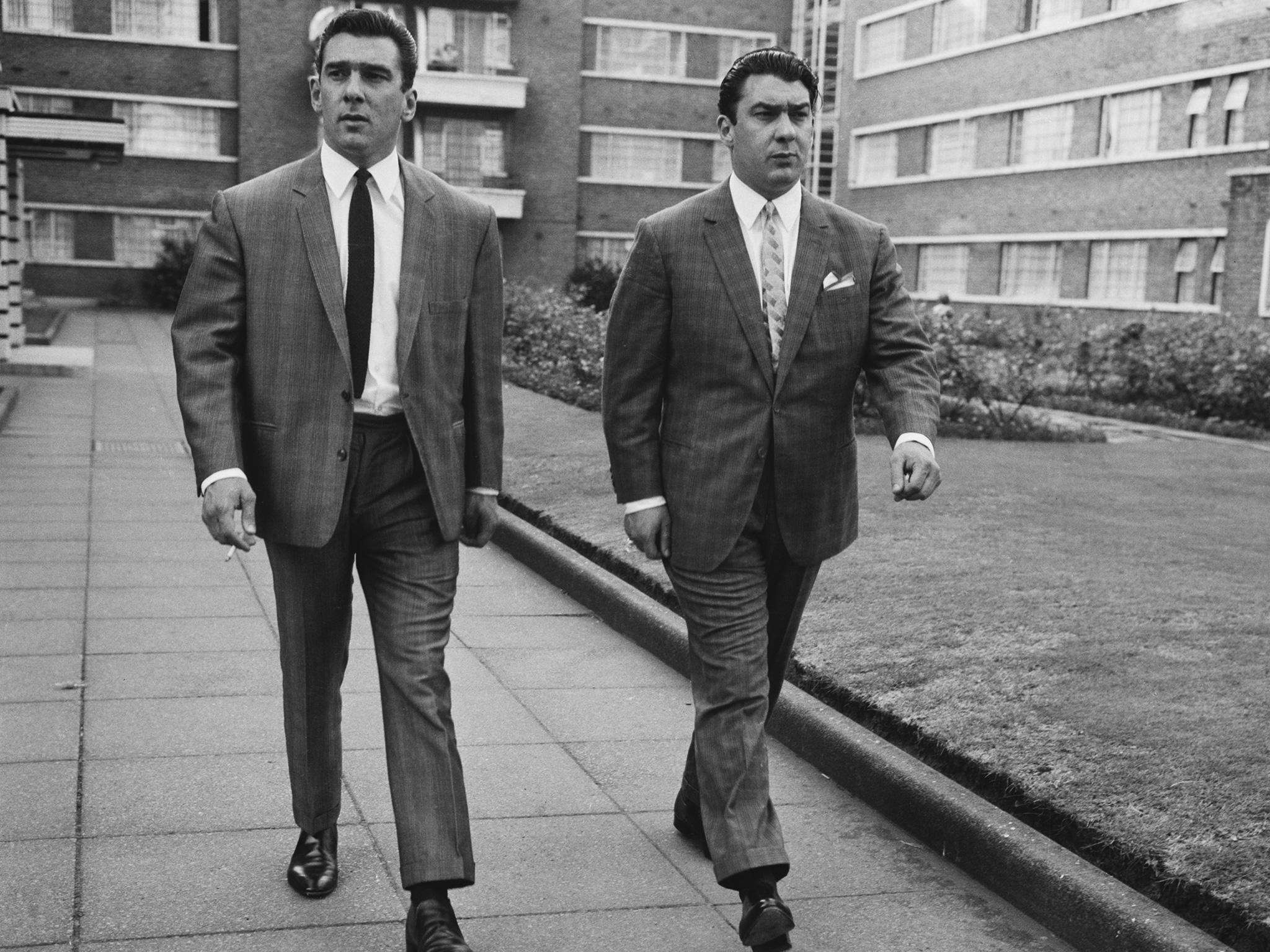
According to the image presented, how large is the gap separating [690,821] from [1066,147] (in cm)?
3456

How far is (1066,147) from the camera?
36594mm

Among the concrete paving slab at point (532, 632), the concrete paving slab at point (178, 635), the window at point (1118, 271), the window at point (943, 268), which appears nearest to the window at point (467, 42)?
the window at point (943, 268)

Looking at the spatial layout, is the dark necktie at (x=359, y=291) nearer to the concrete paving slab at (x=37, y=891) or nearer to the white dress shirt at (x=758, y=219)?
the white dress shirt at (x=758, y=219)

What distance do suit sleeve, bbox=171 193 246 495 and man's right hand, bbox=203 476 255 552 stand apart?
0.07m

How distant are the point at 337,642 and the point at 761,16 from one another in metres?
46.0

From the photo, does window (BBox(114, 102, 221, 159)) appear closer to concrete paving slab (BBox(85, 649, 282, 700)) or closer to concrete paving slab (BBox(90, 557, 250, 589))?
concrete paving slab (BBox(90, 557, 250, 589))

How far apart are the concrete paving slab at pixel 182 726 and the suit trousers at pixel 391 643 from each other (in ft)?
4.42

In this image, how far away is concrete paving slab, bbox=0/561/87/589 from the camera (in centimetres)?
782

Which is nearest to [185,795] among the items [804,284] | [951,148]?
[804,284]

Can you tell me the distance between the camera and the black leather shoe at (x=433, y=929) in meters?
3.49

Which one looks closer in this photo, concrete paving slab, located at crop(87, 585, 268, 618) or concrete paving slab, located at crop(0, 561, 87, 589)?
concrete paving slab, located at crop(87, 585, 268, 618)

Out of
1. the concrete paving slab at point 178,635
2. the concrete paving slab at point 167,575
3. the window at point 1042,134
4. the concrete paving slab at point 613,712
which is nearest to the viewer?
the concrete paving slab at point 613,712

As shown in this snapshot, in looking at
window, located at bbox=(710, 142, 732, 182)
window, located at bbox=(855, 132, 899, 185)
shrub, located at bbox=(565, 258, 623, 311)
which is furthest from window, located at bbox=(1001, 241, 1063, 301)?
window, located at bbox=(710, 142, 732, 182)

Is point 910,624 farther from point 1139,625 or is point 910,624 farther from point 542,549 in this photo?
point 542,549
